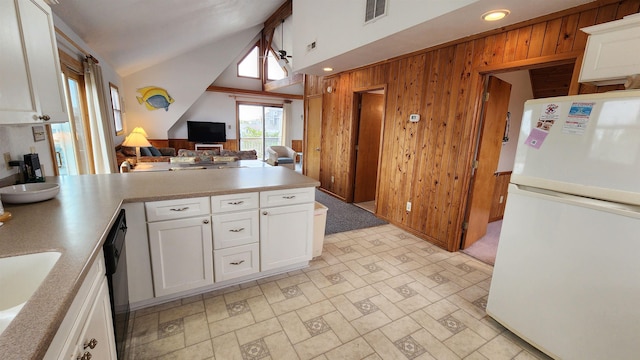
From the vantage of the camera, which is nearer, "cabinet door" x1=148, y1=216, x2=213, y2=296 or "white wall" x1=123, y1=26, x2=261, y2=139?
"cabinet door" x1=148, y1=216, x2=213, y2=296

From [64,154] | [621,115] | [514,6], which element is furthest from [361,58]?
[64,154]

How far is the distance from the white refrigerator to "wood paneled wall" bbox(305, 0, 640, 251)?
79 centimetres

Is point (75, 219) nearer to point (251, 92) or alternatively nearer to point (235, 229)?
point (235, 229)

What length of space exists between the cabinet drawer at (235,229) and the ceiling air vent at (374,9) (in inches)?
83.5

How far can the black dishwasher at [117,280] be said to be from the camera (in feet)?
3.87

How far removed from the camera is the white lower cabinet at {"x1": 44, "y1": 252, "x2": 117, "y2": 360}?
72cm

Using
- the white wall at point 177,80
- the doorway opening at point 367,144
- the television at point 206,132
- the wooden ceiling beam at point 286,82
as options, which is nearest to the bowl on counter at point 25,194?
the doorway opening at point 367,144

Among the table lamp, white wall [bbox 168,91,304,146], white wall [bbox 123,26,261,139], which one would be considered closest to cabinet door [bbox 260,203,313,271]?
the table lamp

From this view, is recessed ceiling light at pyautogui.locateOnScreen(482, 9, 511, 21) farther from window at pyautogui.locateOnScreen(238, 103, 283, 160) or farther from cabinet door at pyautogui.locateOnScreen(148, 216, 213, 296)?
window at pyautogui.locateOnScreen(238, 103, 283, 160)

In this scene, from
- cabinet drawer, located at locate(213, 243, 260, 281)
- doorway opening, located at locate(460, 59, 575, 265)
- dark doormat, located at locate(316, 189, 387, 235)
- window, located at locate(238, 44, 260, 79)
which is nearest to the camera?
cabinet drawer, located at locate(213, 243, 260, 281)

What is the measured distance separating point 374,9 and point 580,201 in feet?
7.32

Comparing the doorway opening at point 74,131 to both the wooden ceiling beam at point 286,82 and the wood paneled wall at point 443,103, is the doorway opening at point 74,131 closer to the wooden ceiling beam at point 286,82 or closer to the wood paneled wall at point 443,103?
the wood paneled wall at point 443,103

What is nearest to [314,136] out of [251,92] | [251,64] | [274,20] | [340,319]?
[340,319]

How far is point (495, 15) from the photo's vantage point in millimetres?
1951
